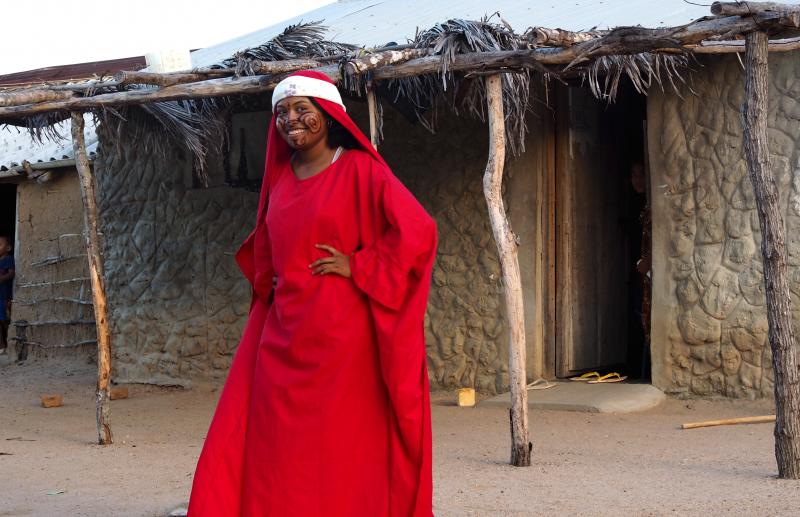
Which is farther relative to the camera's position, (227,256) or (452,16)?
(227,256)

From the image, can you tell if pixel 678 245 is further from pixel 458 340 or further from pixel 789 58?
pixel 458 340

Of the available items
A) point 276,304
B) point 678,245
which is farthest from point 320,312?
point 678,245

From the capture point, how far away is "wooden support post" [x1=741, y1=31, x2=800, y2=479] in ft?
13.0

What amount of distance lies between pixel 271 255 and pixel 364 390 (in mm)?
599

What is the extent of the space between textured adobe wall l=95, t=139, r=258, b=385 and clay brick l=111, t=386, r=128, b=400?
486mm

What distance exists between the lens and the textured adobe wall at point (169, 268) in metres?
7.86

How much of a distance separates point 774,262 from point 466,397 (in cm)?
294

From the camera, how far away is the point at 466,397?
21.3 feet

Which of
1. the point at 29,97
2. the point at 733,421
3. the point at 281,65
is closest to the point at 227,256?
the point at 29,97

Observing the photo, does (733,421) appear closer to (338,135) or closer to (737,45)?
(737,45)

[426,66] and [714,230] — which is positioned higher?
[426,66]

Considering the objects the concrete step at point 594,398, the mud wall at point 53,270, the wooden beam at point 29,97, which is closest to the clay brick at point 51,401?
the mud wall at point 53,270

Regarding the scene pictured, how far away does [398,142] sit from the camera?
7.09 metres

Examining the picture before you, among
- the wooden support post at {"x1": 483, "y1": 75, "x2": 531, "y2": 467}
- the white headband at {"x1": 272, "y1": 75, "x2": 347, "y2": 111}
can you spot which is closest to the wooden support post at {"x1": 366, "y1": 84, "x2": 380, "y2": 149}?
the wooden support post at {"x1": 483, "y1": 75, "x2": 531, "y2": 467}
